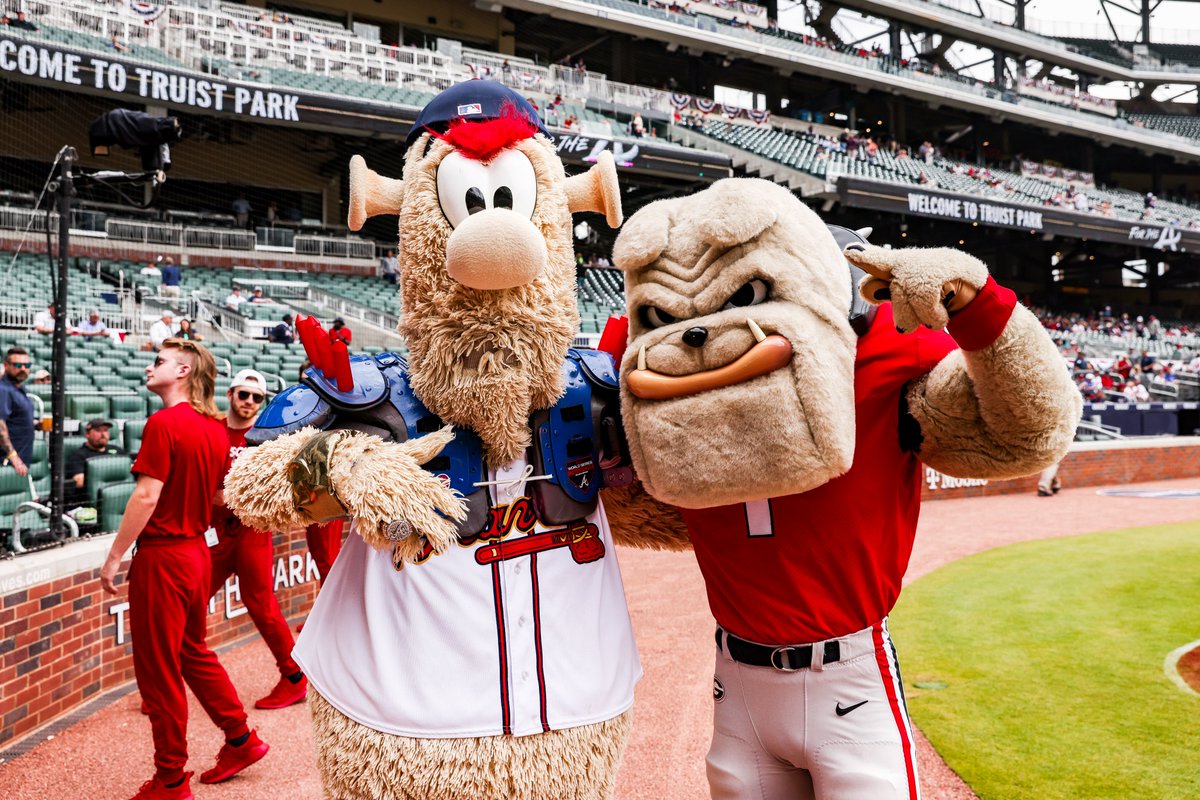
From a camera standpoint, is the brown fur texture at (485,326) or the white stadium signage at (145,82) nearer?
the brown fur texture at (485,326)

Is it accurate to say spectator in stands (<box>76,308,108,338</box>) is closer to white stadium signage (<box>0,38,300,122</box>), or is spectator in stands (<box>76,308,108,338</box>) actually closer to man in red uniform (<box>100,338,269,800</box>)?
white stadium signage (<box>0,38,300,122</box>)

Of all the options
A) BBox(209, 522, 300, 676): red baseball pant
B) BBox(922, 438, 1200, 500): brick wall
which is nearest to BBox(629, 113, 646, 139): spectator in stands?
BBox(922, 438, 1200, 500): brick wall

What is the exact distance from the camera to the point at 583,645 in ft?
5.94

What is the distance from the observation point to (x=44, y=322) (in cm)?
1043

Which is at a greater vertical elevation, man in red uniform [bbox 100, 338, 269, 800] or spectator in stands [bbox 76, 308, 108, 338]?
spectator in stands [bbox 76, 308, 108, 338]

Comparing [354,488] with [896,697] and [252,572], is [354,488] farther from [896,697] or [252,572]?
[252,572]

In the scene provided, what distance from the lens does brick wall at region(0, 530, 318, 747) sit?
11.9ft

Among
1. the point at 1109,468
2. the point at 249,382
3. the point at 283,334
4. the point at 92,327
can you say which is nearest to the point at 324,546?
the point at 249,382

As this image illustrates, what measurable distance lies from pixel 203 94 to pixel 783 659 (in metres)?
16.5

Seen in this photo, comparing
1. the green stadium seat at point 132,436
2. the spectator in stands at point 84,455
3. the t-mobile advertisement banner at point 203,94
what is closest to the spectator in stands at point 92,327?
the t-mobile advertisement banner at point 203,94

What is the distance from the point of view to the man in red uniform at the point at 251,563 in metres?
3.95

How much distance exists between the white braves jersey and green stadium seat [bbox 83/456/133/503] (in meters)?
3.97

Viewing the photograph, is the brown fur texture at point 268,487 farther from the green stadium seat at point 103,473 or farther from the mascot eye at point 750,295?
the green stadium seat at point 103,473

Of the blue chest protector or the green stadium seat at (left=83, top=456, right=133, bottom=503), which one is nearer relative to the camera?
the blue chest protector
